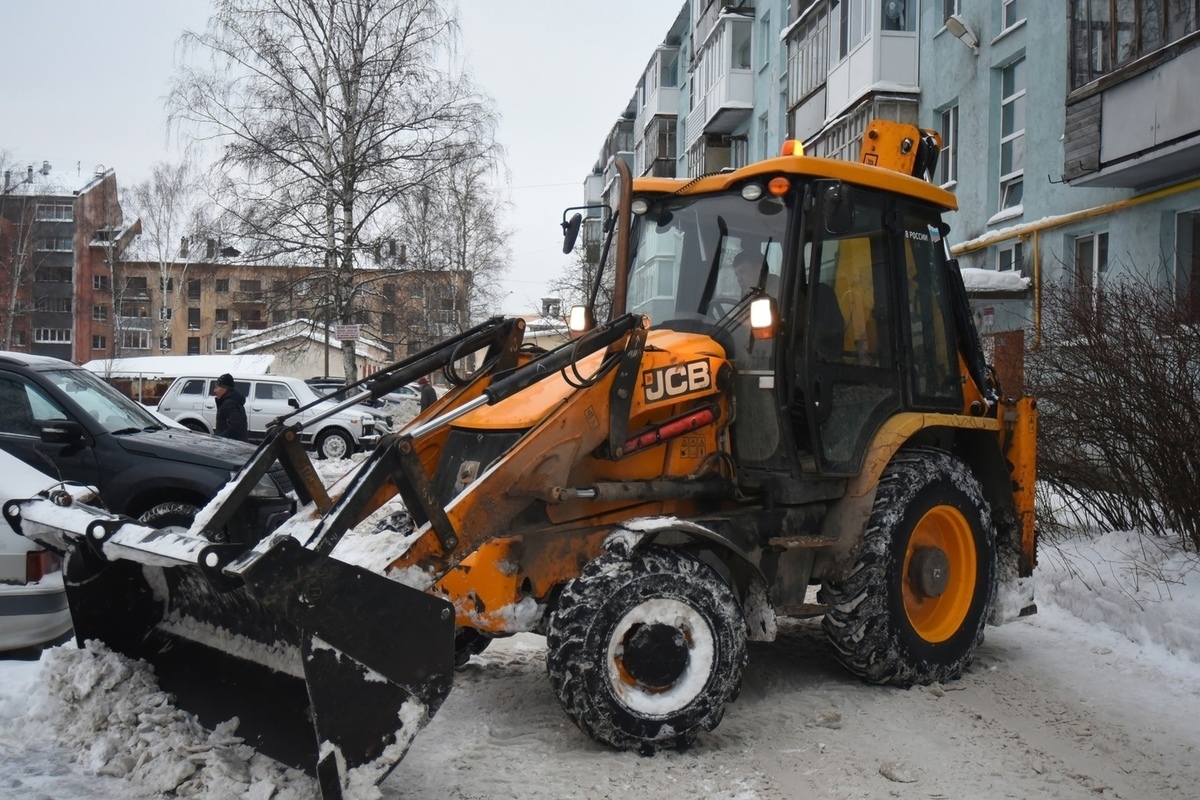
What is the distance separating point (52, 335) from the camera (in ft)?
217

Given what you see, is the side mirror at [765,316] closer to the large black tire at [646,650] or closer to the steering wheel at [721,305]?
the steering wheel at [721,305]

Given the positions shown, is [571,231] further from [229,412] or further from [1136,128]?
[1136,128]

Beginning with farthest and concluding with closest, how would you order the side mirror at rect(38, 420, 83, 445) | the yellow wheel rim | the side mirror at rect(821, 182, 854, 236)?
the side mirror at rect(38, 420, 83, 445), the yellow wheel rim, the side mirror at rect(821, 182, 854, 236)

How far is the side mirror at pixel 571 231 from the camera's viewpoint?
227 inches

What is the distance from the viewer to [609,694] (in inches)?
166

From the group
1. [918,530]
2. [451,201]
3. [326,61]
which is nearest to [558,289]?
[451,201]

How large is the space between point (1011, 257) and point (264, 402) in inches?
574

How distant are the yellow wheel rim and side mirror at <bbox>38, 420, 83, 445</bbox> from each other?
19.3 feet

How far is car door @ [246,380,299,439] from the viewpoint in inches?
859

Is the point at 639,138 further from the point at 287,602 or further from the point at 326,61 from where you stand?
the point at 287,602

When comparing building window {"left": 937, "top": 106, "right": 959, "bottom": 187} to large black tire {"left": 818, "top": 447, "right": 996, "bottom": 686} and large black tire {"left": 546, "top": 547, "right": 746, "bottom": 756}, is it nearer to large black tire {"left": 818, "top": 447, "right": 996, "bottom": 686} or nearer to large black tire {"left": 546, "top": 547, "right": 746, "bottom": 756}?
large black tire {"left": 818, "top": 447, "right": 996, "bottom": 686}

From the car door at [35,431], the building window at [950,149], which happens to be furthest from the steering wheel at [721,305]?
the building window at [950,149]

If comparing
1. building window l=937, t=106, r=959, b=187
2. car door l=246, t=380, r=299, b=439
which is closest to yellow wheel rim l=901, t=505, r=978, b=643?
building window l=937, t=106, r=959, b=187

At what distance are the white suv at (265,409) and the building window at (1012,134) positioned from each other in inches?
476
